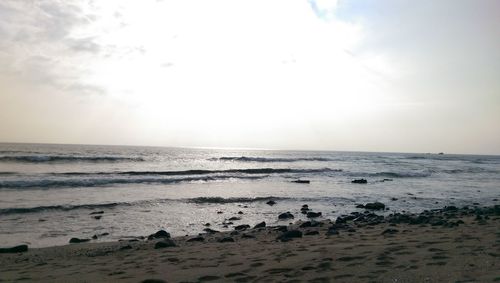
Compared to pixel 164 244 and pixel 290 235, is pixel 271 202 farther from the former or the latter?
pixel 164 244

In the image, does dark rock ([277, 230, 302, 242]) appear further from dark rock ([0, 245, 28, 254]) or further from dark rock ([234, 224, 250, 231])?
dark rock ([0, 245, 28, 254])

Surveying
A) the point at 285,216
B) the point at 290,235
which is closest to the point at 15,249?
the point at 290,235

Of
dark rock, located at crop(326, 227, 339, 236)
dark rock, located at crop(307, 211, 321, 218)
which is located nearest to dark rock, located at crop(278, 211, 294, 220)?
dark rock, located at crop(307, 211, 321, 218)

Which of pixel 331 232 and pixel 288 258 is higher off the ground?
pixel 288 258

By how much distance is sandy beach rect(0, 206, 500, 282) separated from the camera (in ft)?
20.4

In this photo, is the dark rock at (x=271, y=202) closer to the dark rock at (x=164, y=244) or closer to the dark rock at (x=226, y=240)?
the dark rock at (x=226, y=240)

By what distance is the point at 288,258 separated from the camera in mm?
7652

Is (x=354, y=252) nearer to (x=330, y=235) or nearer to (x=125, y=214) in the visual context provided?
(x=330, y=235)

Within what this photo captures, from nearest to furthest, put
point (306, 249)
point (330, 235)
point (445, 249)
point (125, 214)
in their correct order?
point (445, 249) < point (306, 249) < point (330, 235) < point (125, 214)

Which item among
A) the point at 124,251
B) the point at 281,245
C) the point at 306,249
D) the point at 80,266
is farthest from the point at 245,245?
the point at 80,266

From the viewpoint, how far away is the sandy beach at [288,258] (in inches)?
244

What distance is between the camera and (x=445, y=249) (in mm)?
7633

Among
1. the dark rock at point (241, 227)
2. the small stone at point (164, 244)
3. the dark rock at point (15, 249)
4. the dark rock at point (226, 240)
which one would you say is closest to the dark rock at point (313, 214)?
the dark rock at point (241, 227)

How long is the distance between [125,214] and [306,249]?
9.98 metres
